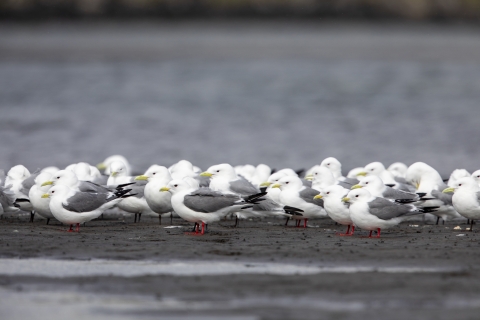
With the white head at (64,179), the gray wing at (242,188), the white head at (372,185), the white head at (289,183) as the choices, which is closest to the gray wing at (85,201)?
the white head at (64,179)

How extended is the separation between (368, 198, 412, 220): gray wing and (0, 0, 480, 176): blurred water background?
1034 cm

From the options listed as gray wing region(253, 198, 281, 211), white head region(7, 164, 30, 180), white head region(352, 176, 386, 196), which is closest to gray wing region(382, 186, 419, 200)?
white head region(352, 176, 386, 196)

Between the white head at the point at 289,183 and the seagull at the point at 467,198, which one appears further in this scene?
the white head at the point at 289,183

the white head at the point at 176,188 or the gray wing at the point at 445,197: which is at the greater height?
the gray wing at the point at 445,197

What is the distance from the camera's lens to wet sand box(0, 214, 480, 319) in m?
9.20

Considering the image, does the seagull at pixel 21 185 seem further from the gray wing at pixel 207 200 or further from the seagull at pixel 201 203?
the gray wing at pixel 207 200

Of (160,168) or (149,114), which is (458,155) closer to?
(160,168)

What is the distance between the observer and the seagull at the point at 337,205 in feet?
45.6

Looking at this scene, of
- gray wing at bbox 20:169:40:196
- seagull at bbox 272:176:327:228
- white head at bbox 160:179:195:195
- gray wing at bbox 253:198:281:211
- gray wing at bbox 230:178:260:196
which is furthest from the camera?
gray wing at bbox 20:169:40:196

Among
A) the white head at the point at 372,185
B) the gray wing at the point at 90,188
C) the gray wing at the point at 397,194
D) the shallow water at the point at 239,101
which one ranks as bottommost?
the gray wing at the point at 90,188

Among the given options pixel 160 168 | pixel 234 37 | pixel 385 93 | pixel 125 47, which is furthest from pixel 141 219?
pixel 234 37

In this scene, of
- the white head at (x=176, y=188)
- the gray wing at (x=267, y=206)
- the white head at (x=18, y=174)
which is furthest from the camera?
the white head at (x=18, y=174)

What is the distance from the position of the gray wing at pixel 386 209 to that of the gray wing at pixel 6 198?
6091mm

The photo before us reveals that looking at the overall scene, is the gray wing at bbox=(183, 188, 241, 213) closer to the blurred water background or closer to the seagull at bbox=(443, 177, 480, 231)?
the seagull at bbox=(443, 177, 480, 231)
